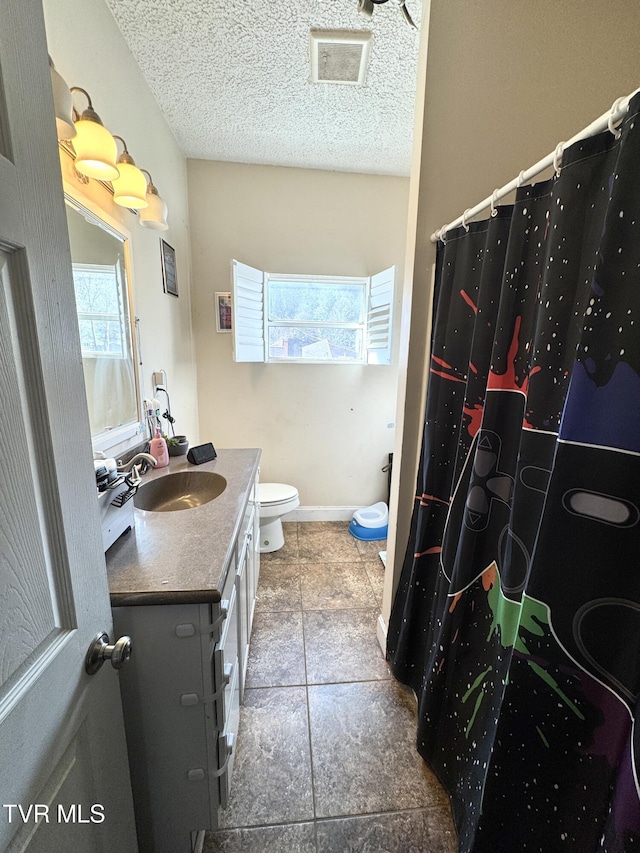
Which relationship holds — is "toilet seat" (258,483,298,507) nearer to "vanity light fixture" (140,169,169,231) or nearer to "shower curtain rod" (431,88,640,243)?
"vanity light fixture" (140,169,169,231)

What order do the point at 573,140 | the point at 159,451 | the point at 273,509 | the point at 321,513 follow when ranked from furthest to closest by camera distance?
the point at 321,513 → the point at 273,509 → the point at 159,451 → the point at 573,140

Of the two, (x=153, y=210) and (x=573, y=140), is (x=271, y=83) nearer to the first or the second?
(x=153, y=210)

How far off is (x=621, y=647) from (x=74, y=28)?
2281 millimetres

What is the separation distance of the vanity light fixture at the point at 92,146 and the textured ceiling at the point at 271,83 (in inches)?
30.2

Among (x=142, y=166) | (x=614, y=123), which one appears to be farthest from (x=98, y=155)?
(x=614, y=123)

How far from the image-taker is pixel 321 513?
2965mm

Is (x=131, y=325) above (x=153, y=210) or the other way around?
the other way around

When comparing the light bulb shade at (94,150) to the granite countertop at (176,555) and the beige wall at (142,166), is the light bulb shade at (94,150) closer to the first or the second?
the beige wall at (142,166)

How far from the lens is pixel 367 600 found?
2.03 m

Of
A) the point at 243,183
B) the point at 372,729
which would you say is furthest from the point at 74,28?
the point at 372,729

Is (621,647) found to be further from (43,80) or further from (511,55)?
(511,55)

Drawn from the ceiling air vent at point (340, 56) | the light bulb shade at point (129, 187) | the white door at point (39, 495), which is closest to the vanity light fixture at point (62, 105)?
→ the light bulb shade at point (129, 187)

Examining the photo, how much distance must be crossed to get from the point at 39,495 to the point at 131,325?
4.15 feet

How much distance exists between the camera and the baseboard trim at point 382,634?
165 cm
